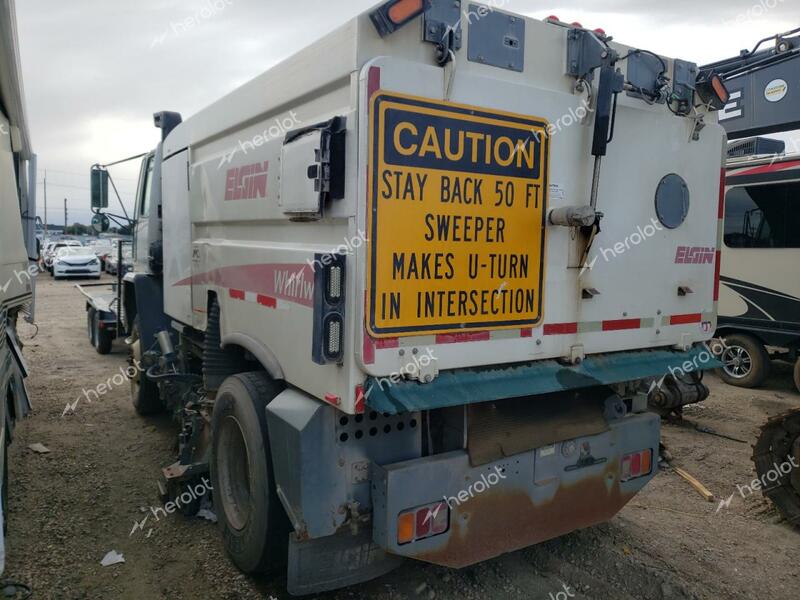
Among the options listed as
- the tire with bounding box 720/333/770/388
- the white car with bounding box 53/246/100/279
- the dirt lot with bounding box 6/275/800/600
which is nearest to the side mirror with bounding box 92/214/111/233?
the dirt lot with bounding box 6/275/800/600

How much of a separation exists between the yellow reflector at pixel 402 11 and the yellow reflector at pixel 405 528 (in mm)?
2167

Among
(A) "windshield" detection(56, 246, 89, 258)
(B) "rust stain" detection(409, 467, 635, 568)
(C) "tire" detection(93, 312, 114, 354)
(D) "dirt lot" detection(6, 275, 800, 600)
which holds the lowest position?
(D) "dirt lot" detection(6, 275, 800, 600)

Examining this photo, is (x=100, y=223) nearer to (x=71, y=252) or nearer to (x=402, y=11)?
(x=402, y=11)

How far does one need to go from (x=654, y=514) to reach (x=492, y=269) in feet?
8.76

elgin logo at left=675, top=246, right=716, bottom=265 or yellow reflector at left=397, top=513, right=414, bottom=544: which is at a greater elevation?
elgin logo at left=675, top=246, right=716, bottom=265

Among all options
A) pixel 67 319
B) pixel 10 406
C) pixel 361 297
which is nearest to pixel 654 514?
pixel 361 297

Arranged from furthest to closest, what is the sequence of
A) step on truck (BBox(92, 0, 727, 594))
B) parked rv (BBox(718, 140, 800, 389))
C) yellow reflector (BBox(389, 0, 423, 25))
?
parked rv (BBox(718, 140, 800, 389)), step on truck (BBox(92, 0, 727, 594)), yellow reflector (BBox(389, 0, 423, 25))

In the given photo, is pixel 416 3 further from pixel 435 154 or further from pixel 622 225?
pixel 622 225

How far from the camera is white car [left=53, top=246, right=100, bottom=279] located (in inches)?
1010

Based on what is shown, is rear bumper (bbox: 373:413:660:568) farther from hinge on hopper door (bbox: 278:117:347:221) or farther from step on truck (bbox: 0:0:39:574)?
step on truck (bbox: 0:0:39:574)

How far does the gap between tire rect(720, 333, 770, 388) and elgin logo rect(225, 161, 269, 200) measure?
7026 millimetres

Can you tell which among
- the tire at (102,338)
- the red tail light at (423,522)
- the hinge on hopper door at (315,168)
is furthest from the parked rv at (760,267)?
the tire at (102,338)

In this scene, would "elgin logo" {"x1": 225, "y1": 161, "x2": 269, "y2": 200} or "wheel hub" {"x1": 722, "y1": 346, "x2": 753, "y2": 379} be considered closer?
"elgin logo" {"x1": 225, "y1": 161, "x2": 269, "y2": 200}

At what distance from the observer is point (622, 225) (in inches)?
132
